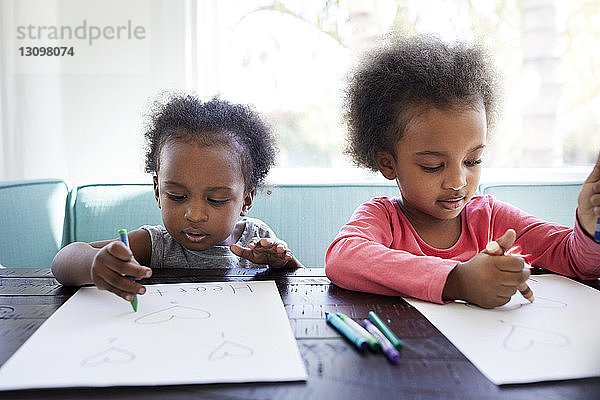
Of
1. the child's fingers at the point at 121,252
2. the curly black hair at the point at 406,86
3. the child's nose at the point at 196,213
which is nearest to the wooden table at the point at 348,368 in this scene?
the child's fingers at the point at 121,252

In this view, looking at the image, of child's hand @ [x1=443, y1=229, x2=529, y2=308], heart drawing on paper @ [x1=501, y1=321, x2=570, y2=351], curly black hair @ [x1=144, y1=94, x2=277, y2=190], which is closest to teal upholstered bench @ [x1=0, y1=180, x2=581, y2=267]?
curly black hair @ [x1=144, y1=94, x2=277, y2=190]

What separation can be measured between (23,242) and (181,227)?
0.76m

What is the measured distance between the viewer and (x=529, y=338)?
0.63 meters

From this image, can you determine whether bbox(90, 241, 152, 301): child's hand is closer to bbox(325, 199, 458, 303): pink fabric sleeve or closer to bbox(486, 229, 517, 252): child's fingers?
bbox(325, 199, 458, 303): pink fabric sleeve

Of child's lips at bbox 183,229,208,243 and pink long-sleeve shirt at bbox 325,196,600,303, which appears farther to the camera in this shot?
child's lips at bbox 183,229,208,243

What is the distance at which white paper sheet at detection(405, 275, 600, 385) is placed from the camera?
1.79 feet

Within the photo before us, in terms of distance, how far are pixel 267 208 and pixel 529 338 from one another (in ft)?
3.92

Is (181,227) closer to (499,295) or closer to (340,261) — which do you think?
(340,261)

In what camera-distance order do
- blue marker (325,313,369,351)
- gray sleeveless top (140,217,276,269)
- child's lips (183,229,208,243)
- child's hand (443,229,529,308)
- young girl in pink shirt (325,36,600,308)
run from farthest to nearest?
gray sleeveless top (140,217,276,269) < child's lips (183,229,208,243) < young girl in pink shirt (325,36,600,308) < child's hand (443,229,529,308) < blue marker (325,313,369,351)

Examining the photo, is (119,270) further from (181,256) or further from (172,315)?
(181,256)

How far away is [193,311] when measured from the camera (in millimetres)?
734

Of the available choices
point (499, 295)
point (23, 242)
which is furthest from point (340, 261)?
point (23, 242)

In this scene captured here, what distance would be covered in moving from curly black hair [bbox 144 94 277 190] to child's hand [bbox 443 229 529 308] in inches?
22.7

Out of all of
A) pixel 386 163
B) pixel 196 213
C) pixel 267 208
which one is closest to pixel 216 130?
pixel 196 213
